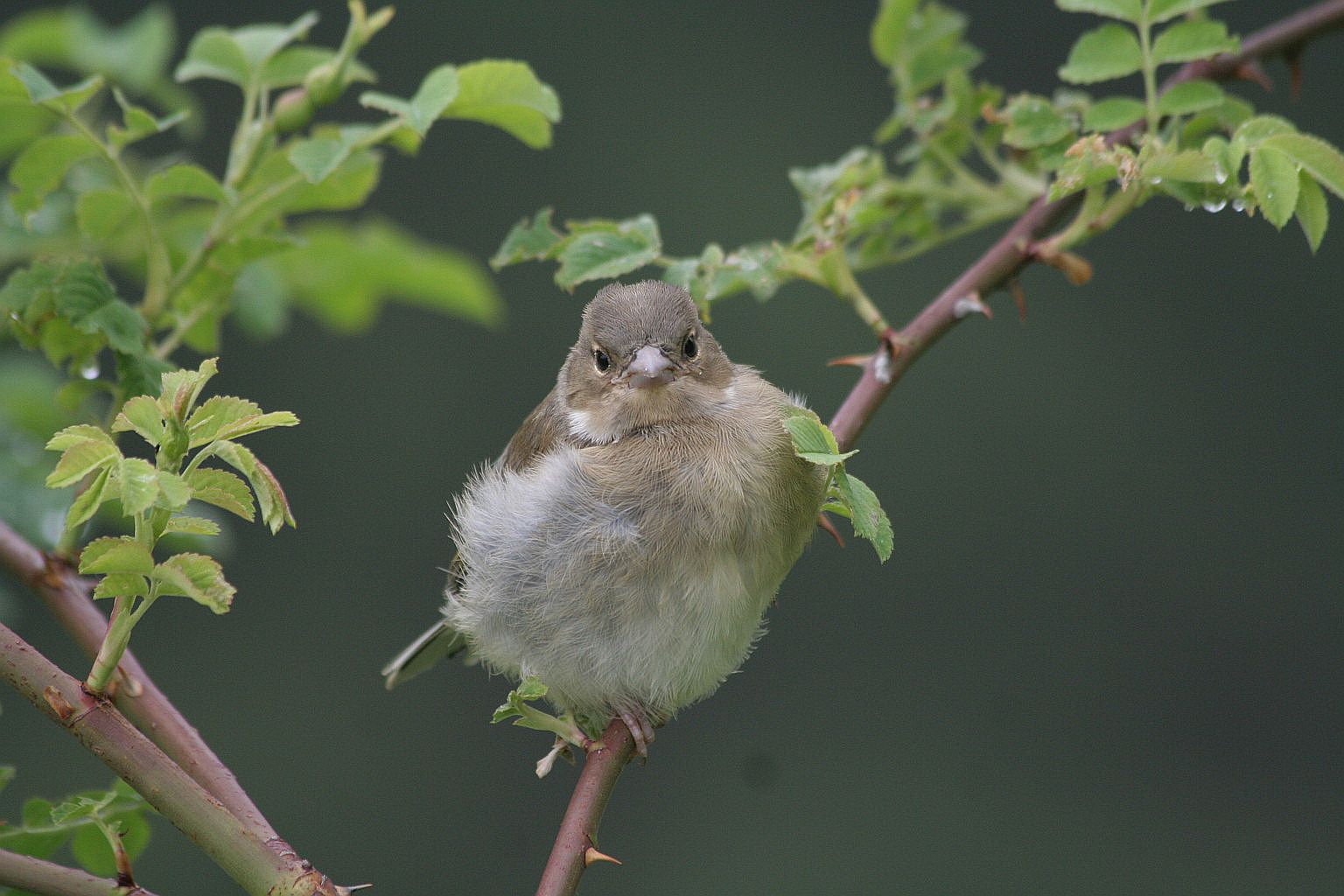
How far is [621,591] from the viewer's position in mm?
2535

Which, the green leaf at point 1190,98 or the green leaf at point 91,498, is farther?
the green leaf at point 1190,98

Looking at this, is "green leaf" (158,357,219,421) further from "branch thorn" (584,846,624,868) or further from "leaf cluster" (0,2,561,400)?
"branch thorn" (584,846,624,868)

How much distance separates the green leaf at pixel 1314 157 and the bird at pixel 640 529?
0.87 metres

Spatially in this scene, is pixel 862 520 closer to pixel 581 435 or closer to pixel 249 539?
pixel 581 435

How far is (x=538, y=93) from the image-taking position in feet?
7.35

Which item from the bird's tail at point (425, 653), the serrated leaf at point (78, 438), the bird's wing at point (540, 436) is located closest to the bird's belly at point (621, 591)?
the bird's wing at point (540, 436)

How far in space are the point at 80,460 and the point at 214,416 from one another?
147 millimetres

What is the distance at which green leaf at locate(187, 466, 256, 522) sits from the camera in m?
1.51

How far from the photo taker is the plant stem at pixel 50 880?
1.51m

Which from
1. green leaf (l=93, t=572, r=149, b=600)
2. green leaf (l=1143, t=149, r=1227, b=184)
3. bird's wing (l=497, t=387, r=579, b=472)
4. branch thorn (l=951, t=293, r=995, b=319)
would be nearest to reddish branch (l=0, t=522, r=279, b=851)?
green leaf (l=93, t=572, r=149, b=600)

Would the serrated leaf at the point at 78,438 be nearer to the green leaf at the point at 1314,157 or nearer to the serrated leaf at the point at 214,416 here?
the serrated leaf at the point at 214,416

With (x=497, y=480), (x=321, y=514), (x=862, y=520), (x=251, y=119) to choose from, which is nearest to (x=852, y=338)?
(x=321, y=514)

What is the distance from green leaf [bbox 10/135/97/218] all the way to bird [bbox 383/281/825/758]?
39.8 inches

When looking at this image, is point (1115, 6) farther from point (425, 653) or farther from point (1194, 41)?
point (425, 653)
